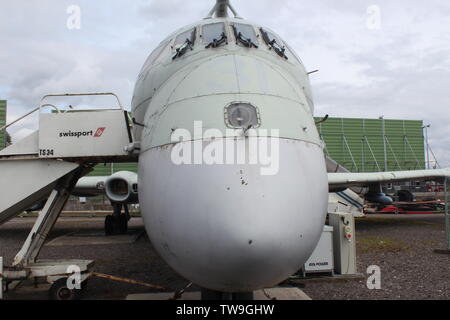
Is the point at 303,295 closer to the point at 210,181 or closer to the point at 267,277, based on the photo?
the point at 267,277

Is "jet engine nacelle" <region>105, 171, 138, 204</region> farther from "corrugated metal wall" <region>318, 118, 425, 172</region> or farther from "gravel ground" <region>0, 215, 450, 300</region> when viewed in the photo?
"corrugated metal wall" <region>318, 118, 425, 172</region>

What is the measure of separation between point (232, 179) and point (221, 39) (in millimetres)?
2275

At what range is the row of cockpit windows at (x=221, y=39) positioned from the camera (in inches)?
176

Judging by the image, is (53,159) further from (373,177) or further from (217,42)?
(373,177)

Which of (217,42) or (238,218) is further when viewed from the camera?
(217,42)

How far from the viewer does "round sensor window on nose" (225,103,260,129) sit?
10.0 feet

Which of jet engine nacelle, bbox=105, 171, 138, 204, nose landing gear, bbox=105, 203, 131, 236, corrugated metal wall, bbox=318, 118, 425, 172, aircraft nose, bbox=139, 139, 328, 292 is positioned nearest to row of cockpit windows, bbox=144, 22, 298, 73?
aircraft nose, bbox=139, 139, 328, 292

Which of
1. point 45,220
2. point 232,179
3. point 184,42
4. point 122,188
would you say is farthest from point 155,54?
point 122,188

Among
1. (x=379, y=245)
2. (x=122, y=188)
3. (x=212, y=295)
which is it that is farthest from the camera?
(x=122, y=188)

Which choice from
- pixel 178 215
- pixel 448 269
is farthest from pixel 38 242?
pixel 448 269

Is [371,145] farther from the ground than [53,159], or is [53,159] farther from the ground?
[371,145]

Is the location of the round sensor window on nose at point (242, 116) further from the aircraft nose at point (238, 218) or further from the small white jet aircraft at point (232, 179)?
the aircraft nose at point (238, 218)

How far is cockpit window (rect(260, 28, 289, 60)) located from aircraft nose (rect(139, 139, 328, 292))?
6.75 ft

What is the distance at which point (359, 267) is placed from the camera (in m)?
7.90
